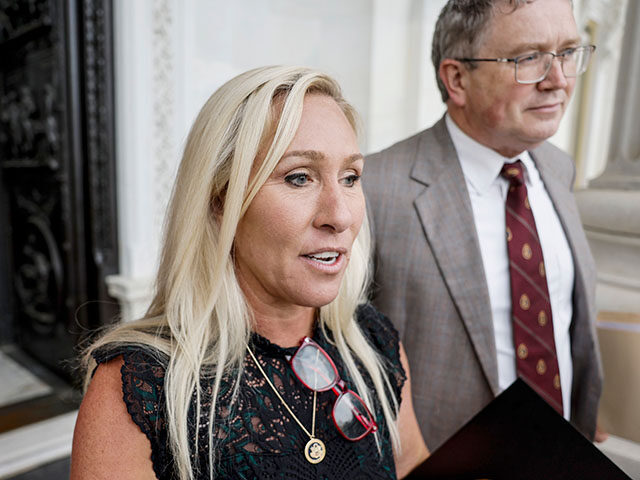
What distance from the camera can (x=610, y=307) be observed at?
5.11 feet

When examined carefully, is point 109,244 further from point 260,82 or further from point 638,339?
point 638,339

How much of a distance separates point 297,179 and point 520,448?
60cm

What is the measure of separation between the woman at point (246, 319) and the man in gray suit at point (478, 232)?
419 millimetres

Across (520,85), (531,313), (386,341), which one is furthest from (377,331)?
(520,85)

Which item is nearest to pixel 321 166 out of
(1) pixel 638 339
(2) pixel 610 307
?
(1) pixel 638 339

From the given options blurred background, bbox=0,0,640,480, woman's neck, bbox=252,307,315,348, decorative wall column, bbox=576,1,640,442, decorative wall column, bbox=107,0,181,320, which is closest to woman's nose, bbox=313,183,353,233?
woman's neck, bbox=252,307,315,348

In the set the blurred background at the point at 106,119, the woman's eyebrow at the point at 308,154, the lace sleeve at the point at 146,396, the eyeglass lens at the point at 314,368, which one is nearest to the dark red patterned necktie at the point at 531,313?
the eyeglass lens at the point at 314,368

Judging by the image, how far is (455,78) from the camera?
1.38 m

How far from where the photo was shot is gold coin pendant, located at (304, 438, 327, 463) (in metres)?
0.91

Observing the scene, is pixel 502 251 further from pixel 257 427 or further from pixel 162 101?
pixel 162 101

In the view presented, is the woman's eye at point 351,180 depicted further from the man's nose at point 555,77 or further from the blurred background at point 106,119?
the blurred background at point 106,119

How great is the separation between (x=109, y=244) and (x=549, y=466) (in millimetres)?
2482

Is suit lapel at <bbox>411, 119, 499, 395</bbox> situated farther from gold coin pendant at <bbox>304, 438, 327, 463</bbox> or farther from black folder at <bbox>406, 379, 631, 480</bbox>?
gold coin pendant at <bbox>304, 438, 327, 463</bbox>

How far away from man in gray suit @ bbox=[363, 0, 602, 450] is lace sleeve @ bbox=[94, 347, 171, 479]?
0.72 m
